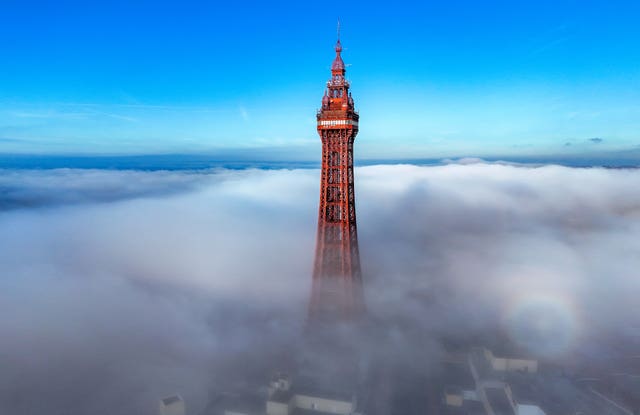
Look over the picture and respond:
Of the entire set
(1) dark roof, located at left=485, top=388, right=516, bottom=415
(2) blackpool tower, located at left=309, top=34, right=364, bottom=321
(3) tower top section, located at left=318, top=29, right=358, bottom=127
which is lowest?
(1) dark roof, located at left=485, top=388, right=516, bottom=415

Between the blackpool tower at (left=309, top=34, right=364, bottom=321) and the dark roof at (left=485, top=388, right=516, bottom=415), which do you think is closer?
the dark roof at (left=485, top=388, right=516, bottom=415)

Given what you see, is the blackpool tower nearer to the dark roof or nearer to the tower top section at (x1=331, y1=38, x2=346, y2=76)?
the tower top section at (x1=331, y1=38, x2=346, y2=76)

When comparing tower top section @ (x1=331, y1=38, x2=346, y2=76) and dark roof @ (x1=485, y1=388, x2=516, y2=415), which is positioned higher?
tower top section @ (x1=331, y1=38, x2=346, y2=76)

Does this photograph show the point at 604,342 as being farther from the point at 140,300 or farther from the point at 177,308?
the point at 140,300

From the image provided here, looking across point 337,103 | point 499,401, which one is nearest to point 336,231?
point 337,103

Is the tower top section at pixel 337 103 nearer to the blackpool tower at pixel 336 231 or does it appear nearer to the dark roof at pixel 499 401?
the blackpool tower at pixel 336 231

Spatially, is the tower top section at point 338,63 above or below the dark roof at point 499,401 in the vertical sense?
above

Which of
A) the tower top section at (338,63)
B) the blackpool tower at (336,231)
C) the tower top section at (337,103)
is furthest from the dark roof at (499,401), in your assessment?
the tower top section at (338,63)

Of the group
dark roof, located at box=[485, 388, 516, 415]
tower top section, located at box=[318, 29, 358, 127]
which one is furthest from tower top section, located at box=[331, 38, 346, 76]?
dark roof, located at box=[485, 388, 516, 415]

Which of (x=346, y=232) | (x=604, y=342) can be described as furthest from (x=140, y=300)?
(x=604, y=342)
